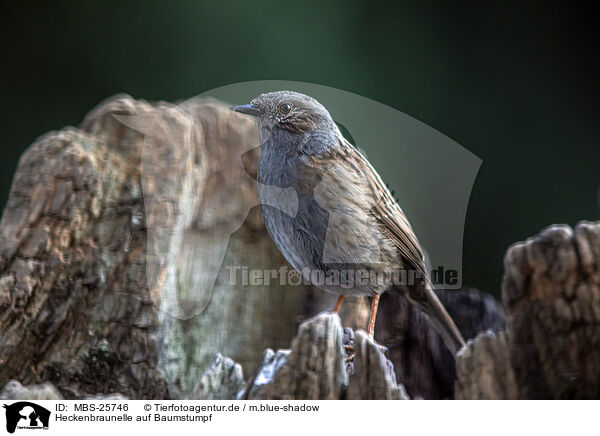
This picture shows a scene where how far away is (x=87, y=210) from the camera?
Result: 2.39 m

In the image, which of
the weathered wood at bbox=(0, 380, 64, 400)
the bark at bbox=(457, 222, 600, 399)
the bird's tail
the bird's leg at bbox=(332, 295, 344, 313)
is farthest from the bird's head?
the weathered wood at bbox=(0, 380, 64, 400)

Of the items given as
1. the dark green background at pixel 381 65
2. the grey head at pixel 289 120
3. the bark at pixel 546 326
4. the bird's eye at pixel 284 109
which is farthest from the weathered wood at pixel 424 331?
the bird's eye at pixel 284 109

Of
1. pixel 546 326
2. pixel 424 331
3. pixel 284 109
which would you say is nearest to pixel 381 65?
pixel 284 109

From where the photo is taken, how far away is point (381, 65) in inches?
103

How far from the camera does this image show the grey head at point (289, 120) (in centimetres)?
230

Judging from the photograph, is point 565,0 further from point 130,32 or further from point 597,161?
point 130,32

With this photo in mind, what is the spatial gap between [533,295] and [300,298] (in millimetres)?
989

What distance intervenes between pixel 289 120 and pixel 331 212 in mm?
420

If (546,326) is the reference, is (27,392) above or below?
below

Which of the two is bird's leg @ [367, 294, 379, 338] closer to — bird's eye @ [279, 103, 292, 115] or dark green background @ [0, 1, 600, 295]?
dark green background @ [0, 1, 600, 295]
